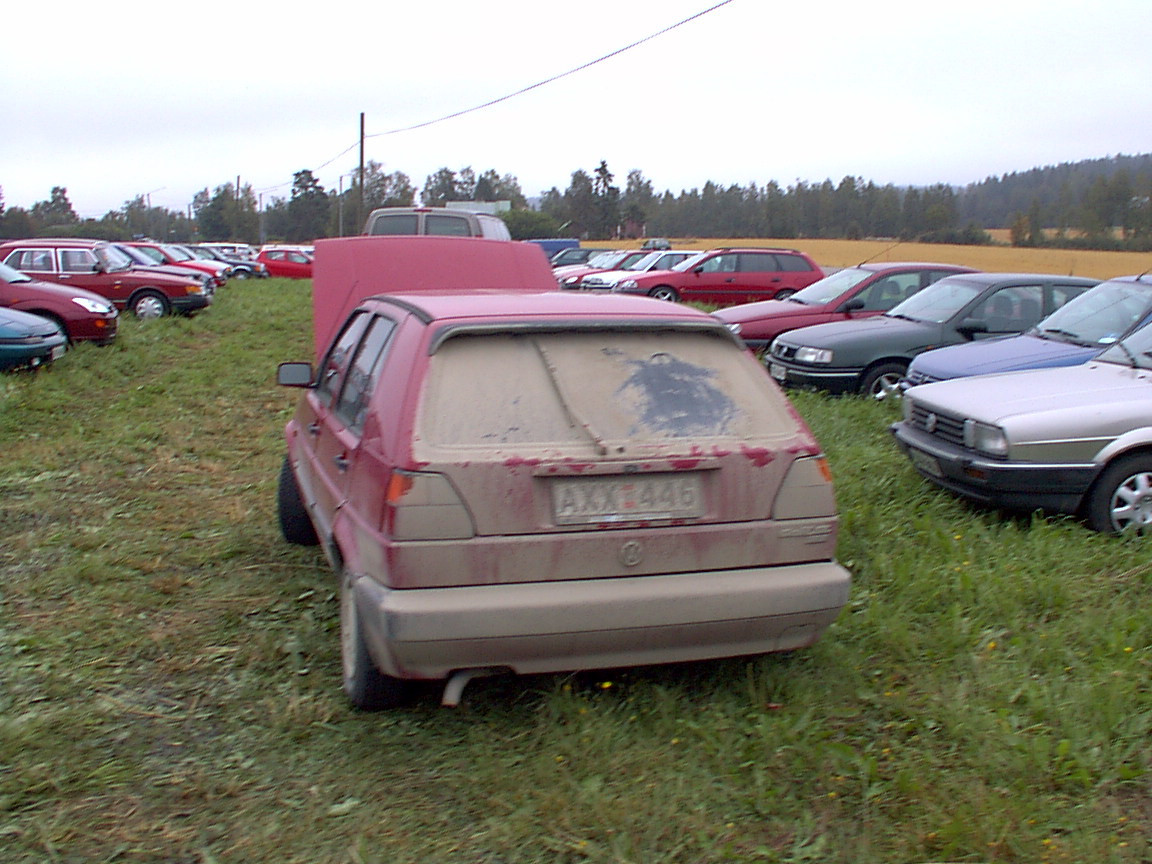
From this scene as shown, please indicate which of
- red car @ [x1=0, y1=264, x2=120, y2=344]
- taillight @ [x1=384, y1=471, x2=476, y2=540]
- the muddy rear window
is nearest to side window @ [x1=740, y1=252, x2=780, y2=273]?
red car @ [x1=0, y1=264, x2=120, y2=344]

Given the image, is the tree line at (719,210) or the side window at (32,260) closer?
the side window at (32,260)

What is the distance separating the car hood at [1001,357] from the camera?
7.95m

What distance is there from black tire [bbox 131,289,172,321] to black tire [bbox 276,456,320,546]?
552 inches

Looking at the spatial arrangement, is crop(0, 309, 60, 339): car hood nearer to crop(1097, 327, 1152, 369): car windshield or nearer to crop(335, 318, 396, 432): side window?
crop(335, 318, 396, 432): side window

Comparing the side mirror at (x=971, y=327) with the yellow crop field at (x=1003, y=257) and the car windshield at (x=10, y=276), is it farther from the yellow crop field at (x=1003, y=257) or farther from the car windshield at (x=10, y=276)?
the yellow crop field at (x=1003, y=257)

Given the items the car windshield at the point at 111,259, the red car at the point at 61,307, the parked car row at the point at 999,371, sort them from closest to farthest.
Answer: the parked car row at the point at 999,371 → the red car at the point at 61,307 → the car windshield at the point at 111,259

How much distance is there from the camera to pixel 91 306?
13.9 m

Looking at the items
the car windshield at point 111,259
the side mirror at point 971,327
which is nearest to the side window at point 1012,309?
the side mirror at point 971,327

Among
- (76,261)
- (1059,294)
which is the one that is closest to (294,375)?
(1059,294)

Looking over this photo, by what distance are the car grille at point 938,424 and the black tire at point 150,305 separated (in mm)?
15176

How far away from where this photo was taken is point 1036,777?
3.39 m

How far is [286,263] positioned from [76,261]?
2117cm

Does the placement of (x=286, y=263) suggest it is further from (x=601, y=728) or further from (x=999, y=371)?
(x=601, y=728)

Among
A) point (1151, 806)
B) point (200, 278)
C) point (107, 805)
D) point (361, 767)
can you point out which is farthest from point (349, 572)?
point (200, 278)
